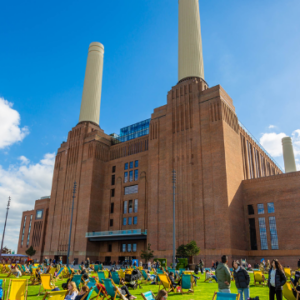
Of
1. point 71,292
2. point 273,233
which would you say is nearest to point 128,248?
point 273,233

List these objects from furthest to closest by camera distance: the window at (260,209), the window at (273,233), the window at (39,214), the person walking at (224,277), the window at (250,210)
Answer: the window at (39,214), the window at (250,210), the window at (260,209), the window at (273,233), the person walking at (224,277)

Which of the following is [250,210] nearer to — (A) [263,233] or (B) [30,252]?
(A) [263,233]

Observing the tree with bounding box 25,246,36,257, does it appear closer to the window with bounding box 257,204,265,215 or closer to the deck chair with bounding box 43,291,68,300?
the window with bounding box 257,204,265,215

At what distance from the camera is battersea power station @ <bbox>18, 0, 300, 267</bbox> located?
1746 inches

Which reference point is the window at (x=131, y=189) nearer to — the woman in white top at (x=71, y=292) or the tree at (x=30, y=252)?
the tree at (x=30, y=252)

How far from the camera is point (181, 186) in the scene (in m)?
48.6

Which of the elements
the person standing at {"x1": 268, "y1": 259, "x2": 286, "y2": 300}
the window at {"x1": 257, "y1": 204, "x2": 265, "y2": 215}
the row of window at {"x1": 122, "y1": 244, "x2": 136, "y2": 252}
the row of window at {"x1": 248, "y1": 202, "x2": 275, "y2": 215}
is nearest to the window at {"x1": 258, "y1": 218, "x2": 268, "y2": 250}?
the window at {"x1": 257, "y1": 204, "x2": 265, "y2": 215}

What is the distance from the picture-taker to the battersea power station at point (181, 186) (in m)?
44.3

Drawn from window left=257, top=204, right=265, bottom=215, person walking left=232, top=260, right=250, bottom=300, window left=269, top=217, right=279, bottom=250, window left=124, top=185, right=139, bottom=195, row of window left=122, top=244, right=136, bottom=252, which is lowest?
person walking left=232, top=260, right=250, bottom=300

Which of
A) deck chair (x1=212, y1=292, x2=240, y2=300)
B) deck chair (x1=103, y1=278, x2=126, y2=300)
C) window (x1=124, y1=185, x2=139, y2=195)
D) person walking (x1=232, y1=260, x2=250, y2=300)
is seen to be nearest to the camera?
deck chair (x1=212, y1=292, x2=240, y2=300)

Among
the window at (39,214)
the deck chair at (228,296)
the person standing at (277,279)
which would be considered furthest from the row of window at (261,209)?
the window at (39,214)

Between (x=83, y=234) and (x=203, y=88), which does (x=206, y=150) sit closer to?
(x=203, y=88)


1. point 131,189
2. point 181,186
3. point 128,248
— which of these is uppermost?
point 131,189

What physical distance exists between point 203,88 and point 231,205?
21.3m
